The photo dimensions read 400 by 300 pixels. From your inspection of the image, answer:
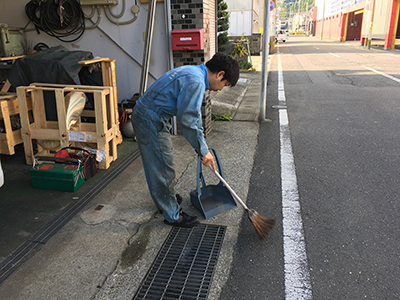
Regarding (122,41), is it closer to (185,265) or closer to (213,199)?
(213,199)

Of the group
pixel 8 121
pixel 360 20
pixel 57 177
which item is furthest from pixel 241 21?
pixel 360 20

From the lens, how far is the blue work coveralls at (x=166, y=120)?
273cm

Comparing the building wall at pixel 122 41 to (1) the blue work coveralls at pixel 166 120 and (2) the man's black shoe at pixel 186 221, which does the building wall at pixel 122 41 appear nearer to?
(1) the blue work coveralls at pixel 166 120

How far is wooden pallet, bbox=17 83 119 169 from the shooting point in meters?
4.54

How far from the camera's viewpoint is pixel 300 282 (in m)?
2.61

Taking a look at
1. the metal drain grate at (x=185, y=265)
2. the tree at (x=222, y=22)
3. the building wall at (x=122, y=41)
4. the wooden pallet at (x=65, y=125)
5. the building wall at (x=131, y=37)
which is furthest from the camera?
the tree at (x=222, y=22)

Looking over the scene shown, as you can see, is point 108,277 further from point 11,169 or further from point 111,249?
point 11,169

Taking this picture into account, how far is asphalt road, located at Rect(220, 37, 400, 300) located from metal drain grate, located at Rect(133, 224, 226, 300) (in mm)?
204

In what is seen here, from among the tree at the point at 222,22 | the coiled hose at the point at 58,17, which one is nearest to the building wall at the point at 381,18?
the tree at the point at 222,22

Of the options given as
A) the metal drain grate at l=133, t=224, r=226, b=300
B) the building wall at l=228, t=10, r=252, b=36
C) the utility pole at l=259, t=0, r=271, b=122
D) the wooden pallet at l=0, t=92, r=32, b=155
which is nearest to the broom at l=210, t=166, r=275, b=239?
the metal drain grate at l=133, t=224, r=226, b=300

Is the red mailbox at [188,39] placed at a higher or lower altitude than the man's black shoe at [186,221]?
higher

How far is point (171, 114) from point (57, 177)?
1.88 meters

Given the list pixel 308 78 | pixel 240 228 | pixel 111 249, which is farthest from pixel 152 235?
pixel 308 78

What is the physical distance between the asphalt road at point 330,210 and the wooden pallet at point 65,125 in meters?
2.14
